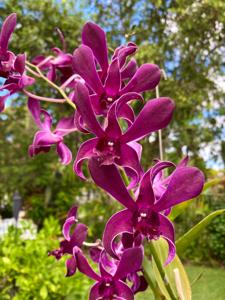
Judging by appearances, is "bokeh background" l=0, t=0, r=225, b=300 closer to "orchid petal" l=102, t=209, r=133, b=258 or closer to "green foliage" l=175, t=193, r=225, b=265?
"green foliage" l=175, t=193, r=225, b=265

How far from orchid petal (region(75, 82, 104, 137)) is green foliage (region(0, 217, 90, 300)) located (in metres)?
1.67

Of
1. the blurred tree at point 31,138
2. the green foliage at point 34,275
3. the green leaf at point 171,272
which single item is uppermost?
the blurred tree at point 31,138

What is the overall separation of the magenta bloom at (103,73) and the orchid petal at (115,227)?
12 centimetres

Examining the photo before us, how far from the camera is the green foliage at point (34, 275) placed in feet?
6.71

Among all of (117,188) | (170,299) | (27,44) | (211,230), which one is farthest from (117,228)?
(211,230)

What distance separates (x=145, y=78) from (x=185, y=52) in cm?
499

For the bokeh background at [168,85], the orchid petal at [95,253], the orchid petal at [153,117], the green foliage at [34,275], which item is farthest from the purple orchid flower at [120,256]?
the bokeh background at [168,85]

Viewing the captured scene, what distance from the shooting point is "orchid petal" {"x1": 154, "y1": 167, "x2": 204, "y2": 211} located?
1.37 feet

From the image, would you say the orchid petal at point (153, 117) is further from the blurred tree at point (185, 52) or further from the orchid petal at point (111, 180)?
the blurred tree at point (185, 52)

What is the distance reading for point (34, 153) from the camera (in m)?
0.61

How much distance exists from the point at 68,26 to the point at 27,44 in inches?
27.8

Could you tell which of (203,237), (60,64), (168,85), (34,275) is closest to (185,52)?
(168,85)

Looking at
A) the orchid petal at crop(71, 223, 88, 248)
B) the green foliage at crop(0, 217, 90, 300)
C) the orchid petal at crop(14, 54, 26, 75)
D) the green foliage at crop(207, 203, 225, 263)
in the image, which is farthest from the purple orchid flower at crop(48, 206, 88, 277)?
the green foliage at crop(207, 203, 225, 263)

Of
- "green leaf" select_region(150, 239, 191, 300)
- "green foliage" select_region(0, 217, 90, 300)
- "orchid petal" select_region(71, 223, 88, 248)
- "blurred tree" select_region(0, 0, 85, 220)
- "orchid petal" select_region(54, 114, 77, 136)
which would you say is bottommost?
"green foliage" select_region(0, 217, 90, 300)
